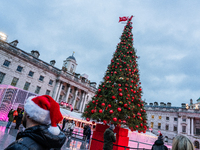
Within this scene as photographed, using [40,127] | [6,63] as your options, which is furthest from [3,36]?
[40,127]

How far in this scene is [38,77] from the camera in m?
31.2

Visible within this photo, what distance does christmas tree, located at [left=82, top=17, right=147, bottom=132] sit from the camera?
7.35 m

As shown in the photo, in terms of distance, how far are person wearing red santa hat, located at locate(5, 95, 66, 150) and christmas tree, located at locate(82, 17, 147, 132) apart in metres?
5.46

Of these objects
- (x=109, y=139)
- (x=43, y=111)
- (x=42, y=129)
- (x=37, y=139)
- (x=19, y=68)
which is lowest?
(x=109, y=139)

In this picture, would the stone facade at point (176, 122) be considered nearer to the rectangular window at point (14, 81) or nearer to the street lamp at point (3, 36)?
the rectangular window at point (14, 81)

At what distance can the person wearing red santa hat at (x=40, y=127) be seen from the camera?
5.10 ft

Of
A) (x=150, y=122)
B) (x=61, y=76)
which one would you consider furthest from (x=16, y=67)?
(x=150, y=122)

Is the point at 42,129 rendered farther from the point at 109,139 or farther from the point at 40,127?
the point at 109,139

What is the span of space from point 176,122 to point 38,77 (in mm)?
43737

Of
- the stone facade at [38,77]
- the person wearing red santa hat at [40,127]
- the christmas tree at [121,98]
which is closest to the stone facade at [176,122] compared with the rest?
the stone facade at [38,77]

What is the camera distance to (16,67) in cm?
2767

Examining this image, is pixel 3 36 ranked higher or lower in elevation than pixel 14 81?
higher

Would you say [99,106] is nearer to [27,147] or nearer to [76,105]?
[27,147]

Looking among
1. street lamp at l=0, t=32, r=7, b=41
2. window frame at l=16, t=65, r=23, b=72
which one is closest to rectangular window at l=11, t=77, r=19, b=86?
window frame at l=16, t=65, r=23, b=72
